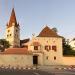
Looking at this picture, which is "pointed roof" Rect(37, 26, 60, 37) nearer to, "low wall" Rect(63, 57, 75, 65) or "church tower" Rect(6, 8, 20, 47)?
"low wall" Rect(63, 57, 75, 65)

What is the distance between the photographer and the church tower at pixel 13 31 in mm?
128250

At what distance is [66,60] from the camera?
2928 inches

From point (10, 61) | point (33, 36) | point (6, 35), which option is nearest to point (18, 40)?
point (6, 35)

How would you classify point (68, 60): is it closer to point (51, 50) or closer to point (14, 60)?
point (51, 50)

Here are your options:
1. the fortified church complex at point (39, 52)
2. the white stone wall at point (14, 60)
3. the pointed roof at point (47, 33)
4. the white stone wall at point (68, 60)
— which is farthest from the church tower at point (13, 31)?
the white stone wall at point (14, 60)

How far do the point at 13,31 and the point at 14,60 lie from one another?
209 feet

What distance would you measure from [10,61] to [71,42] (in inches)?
1922

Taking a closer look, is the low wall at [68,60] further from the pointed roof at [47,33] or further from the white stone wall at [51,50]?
the pointed roof at [47,33]

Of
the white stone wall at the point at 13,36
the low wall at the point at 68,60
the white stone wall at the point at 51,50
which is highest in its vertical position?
the white stone wall at the point at 13,36

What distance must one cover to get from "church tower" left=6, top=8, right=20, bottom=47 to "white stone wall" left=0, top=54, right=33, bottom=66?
2226 inches

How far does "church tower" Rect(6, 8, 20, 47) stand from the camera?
128250mm

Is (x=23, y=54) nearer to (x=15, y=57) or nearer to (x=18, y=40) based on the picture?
(x=15, y=57)

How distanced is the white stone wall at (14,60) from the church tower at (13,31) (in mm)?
56547

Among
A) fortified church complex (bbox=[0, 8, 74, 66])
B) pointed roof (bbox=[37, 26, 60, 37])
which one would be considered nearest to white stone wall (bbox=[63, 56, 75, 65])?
fortified church complex (bbox=[0, 8, 74, 66])
